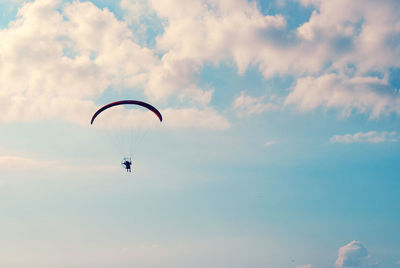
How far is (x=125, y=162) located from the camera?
219ft

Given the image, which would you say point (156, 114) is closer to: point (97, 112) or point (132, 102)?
A: point (132, 102)

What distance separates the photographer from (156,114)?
218 feet

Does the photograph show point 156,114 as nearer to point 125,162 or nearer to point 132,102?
point 132,102

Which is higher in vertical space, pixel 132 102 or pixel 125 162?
pixel 132 102

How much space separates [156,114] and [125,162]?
376 inches

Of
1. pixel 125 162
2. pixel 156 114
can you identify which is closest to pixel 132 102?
pixel 156 114

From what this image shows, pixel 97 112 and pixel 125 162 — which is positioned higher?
pixel 97 112

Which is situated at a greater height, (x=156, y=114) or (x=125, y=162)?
(x=156, y=114)

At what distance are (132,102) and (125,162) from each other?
1026cm

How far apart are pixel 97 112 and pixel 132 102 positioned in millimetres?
6177

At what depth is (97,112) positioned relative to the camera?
215ft

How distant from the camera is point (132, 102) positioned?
64438 millimetres
